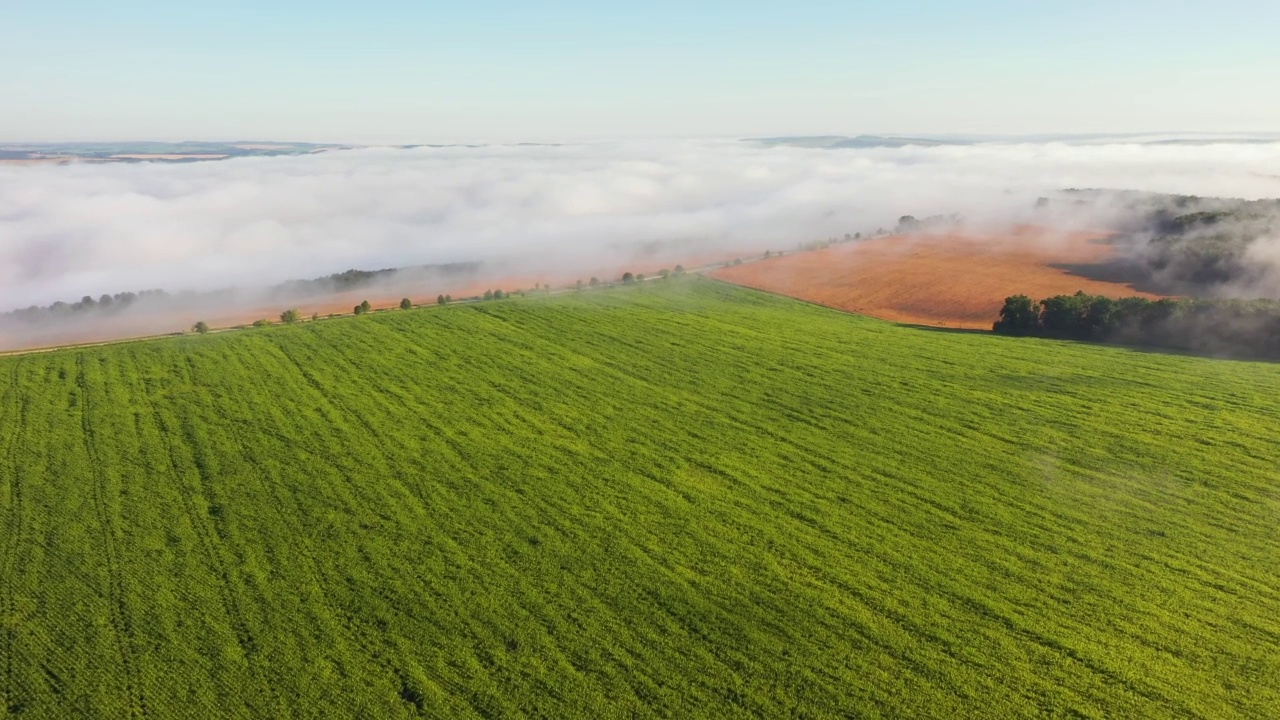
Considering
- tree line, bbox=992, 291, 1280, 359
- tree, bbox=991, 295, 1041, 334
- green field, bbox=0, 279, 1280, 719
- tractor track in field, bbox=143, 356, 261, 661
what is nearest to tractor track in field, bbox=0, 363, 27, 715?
green field, bbox=0, 279, 1280, 719

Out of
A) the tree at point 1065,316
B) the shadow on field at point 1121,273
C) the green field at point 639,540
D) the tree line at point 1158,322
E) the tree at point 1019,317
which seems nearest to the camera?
the green field at point 639,540

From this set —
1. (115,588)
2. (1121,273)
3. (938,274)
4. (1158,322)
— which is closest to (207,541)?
(115,588)

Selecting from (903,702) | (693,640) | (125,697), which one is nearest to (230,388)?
(125,697)

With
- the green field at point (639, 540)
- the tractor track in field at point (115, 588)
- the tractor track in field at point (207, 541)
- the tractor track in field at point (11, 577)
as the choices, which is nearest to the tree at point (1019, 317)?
the green field at point (639, 540)

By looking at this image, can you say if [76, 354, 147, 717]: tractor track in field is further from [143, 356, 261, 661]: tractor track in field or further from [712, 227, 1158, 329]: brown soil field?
[712, 227, 1158, 329]: brown soil field

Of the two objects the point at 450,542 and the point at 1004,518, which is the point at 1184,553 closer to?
the point at 1004,518

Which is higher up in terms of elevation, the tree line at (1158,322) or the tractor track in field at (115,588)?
the tree line at (1158,322)

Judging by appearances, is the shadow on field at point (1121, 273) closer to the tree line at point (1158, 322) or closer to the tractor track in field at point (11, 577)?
the tree line at point (1158, 322)
